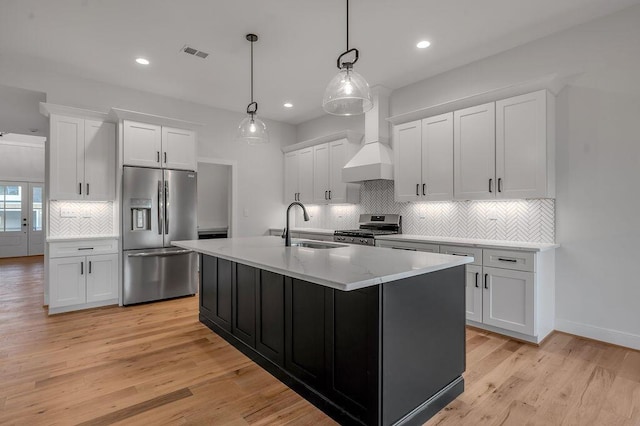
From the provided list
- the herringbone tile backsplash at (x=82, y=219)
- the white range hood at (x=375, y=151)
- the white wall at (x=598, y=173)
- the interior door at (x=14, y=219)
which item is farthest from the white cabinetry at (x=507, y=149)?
the interior door at (x=14, y=219)

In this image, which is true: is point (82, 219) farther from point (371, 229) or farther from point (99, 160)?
point (371, 229)

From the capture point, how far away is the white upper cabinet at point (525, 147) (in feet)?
10.8

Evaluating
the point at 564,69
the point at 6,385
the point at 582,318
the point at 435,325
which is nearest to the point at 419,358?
the point at 435,325

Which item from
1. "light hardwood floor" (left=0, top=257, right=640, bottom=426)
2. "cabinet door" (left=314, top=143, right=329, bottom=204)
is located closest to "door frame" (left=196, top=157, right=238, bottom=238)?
"cabinet door" (left=314, top=143, right=329, bottom=204)

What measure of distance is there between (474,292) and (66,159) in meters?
4.96

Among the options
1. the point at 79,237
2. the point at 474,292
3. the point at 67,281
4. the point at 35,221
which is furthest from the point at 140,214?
the point at 35,221

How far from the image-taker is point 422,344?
1981 millimetres

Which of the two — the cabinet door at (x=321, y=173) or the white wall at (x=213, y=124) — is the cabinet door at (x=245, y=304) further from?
the white wall at (x=213, y=124)

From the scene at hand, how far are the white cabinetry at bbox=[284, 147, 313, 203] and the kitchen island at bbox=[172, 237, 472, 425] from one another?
3473 millimetres

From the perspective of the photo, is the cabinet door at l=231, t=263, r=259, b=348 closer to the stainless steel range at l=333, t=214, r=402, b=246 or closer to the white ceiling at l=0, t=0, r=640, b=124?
the stainless steel range at l=333, t=214, r=402, b=246

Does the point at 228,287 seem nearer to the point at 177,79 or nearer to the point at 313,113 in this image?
the point at 177,79

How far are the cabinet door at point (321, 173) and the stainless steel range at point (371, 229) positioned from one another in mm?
850

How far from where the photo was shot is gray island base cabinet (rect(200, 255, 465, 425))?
5.84ft

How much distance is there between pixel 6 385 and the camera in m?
2.39
